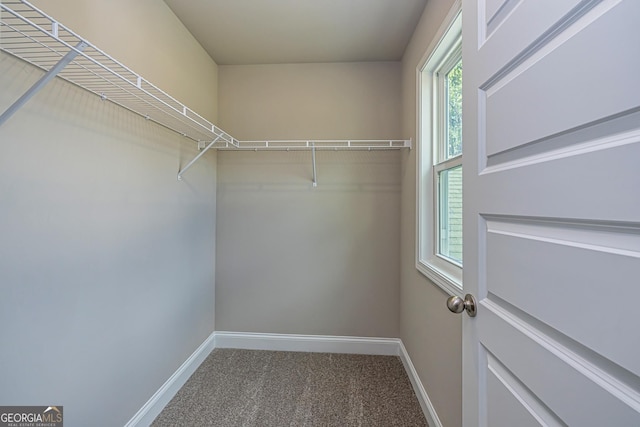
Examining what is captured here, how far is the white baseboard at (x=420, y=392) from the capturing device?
144cm

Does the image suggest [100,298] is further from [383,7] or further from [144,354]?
[383,7]

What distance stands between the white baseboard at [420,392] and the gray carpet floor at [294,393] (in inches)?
1.7

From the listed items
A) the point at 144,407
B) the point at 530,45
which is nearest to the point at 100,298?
the point at 144,407

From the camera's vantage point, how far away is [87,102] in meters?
1.12

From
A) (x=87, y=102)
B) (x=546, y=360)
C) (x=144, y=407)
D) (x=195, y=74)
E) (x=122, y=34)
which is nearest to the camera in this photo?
(x=546, y=360)

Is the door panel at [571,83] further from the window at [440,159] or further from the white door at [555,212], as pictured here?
the window at [440,159]

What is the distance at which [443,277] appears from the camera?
4.38 feet

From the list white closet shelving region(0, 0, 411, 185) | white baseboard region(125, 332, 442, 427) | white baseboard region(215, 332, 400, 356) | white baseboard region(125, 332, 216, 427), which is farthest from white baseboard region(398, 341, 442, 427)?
white closet shelving region(0, 0, 411, 185)

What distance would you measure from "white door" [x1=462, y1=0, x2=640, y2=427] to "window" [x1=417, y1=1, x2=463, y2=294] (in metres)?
0.71

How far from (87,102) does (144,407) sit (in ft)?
5.16

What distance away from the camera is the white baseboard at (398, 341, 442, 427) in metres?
1.44

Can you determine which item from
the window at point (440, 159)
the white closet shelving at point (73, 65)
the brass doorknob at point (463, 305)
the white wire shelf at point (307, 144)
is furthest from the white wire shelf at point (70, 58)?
the window at point (440, 159)

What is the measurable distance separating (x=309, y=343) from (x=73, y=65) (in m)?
2.23

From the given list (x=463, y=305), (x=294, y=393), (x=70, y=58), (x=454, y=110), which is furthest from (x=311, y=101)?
(x=294, y=393)
